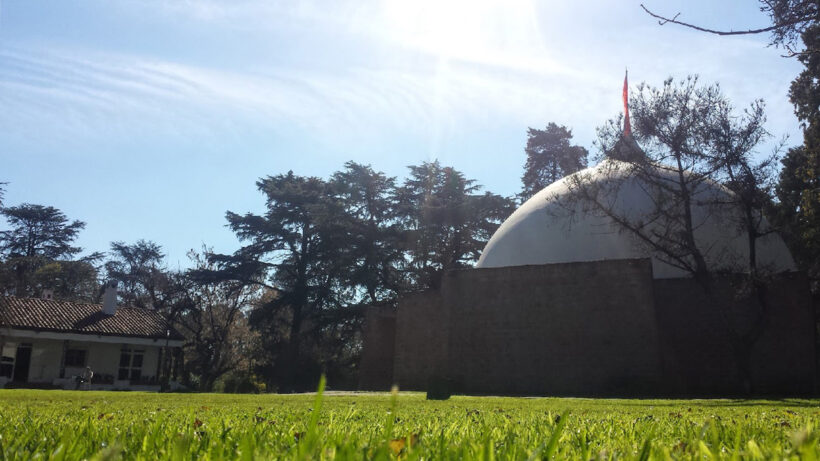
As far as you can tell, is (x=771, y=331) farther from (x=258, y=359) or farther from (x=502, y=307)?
(x=258, y=359)

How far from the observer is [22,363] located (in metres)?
34.7

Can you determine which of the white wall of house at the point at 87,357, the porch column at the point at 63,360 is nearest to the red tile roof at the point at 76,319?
the white wall of house at the point at 87,357

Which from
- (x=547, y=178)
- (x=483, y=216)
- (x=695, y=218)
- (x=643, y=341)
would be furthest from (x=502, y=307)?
(x=547, y=178)

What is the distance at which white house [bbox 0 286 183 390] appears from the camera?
34.2 meters

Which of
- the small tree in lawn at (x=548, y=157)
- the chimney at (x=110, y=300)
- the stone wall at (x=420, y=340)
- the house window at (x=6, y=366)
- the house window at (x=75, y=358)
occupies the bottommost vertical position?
the house window at (x=6, y=366)

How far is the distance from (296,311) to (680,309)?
86.5 ft

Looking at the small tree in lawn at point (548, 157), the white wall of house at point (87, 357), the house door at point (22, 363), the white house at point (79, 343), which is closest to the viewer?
the white house at point (79, 343)

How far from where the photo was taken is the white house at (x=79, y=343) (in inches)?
1348

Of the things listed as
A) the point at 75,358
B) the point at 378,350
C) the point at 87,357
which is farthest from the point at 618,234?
the point at 75,358

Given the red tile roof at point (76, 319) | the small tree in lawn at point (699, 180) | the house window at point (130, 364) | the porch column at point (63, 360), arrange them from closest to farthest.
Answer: the small tree in lawn at point (699, 180) < the red tile roof at point (76, 319) < the porch column at point (63, 360) < the house window at point (130, 364)

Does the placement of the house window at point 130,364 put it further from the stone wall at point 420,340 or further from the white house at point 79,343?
the stone wall at point 420,340

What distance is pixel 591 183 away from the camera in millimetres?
23484

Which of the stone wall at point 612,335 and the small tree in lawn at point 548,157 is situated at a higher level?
the small tree in lawn at point 548,157

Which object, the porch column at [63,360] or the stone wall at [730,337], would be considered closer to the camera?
the stone wall at [730,337]
